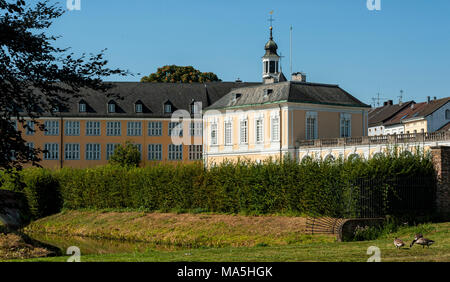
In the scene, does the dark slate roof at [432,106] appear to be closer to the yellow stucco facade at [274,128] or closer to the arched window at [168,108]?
the yellow stucco facade at [274,128]

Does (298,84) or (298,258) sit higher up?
(298,84)

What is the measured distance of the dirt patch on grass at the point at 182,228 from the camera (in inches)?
1409

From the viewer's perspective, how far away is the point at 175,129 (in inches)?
3223

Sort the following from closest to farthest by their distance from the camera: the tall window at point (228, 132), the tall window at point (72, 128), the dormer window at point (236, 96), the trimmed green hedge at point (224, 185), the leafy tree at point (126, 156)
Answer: the trimmed green hedge at point (224, 185)
the tall window at point (228, 132)
the dormer window at point (236, 96)
the leafy tree at point (126, 156)
the tall window at point (72, 128)

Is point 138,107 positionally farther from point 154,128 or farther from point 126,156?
point 126,156

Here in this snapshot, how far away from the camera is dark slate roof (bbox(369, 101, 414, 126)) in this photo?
105 meters

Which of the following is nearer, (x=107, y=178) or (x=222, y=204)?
(x=222, y=204)

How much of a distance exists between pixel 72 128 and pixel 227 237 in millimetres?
46316

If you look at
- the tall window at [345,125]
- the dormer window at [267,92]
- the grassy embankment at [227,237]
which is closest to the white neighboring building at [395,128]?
the tall window at [345,125]

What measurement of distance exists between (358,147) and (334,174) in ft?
80.5

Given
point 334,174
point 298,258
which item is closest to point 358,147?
point 334,174

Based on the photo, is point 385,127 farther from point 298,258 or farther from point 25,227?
point 298,258

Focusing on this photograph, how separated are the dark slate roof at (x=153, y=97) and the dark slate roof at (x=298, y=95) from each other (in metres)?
11.5
